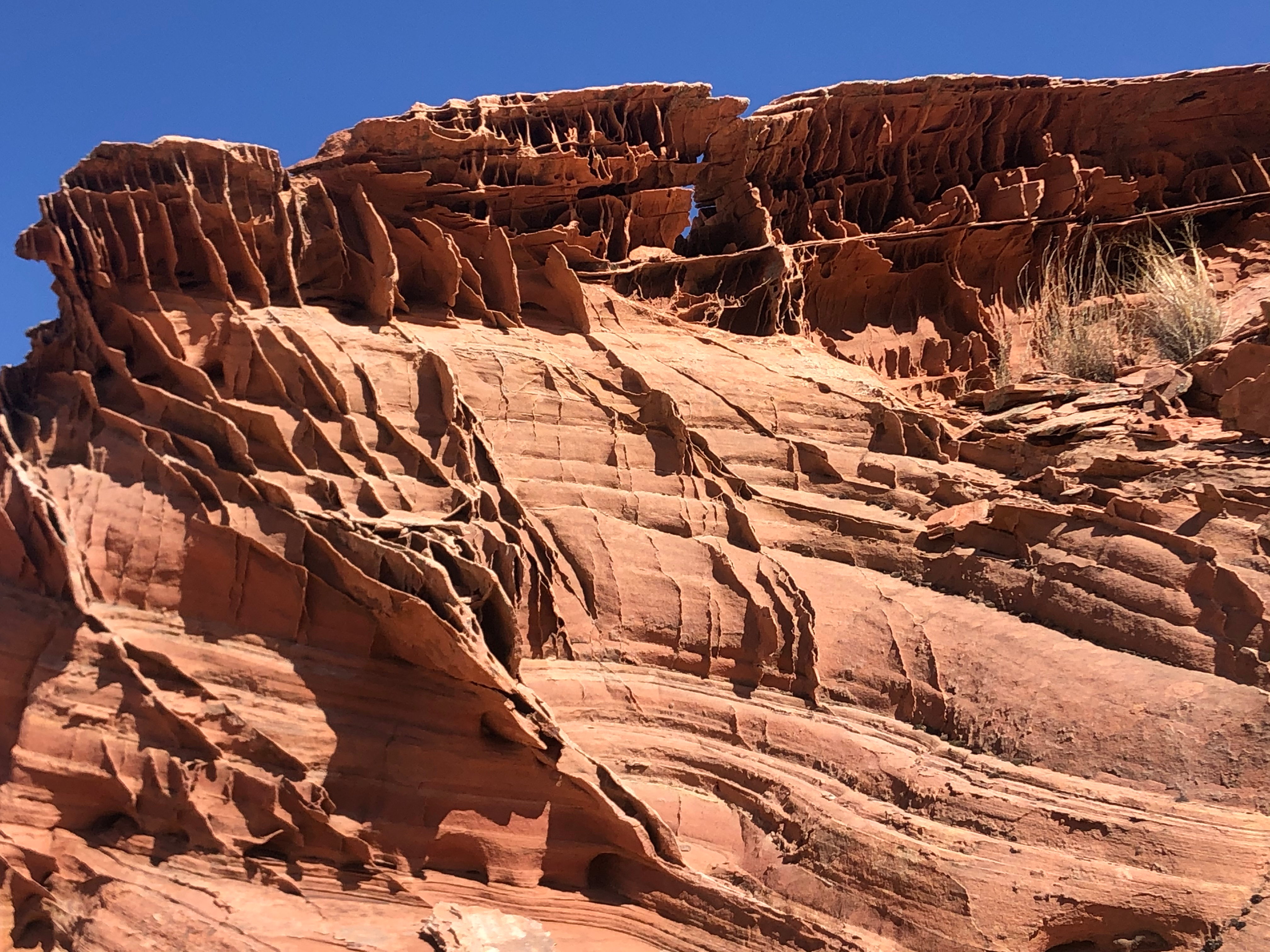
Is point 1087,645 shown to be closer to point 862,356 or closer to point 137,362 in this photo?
point 862,356

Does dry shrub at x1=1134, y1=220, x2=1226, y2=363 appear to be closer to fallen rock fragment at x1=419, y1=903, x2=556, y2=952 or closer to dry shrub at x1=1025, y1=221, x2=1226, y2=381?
dry shrub at x1=1025, y1=221, x2=1226, y2=381

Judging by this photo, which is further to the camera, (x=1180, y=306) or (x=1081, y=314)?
(x=1081, y=314)

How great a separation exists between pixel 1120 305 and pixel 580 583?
7682mm

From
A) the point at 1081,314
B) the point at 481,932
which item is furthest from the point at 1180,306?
the point at 481,932

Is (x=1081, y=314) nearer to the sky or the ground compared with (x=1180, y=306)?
nearer to the sky

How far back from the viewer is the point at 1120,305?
11641 millimetres

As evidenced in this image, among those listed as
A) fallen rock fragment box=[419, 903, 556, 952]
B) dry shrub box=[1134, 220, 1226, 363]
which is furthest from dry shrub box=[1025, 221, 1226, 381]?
fallen rock fragment box=[419, 903, 556, 952]

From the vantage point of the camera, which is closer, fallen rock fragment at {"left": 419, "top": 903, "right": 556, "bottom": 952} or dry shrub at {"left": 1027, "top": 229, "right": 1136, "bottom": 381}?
fallen rock fragment at {"left": 419, "top": 903, "right": 556, "bottom": 952}

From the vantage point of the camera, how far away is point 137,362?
8742 millimetres

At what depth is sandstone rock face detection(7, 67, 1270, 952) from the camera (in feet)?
22.0

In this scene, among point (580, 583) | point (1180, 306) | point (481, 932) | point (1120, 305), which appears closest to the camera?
point (481, 932)

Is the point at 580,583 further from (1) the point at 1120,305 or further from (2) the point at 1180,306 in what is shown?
(1) the point at 1120,305

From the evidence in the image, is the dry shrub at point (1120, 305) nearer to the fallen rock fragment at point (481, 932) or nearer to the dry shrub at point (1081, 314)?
the dry shrub at point (1081, 314)

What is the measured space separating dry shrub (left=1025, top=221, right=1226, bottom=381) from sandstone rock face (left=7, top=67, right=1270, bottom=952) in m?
0.74
